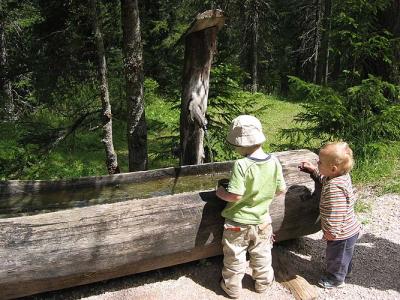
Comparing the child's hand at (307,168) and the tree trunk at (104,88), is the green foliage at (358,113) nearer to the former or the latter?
the child's hand at (307,168)

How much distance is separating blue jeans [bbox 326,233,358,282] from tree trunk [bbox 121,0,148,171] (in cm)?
328

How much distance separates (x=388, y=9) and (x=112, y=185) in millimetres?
5909

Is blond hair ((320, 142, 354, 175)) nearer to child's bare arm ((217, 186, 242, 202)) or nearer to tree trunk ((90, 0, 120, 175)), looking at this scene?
child's bare arm ((217, 186, 242, 202))

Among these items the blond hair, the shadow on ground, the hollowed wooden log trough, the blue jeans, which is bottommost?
the shadow on ground

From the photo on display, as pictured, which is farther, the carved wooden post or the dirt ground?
the carved wooden post

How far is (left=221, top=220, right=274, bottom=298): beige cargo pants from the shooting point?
11.9 feet

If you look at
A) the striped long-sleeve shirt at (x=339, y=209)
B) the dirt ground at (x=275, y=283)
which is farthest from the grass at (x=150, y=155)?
the striped long-sleeve shirt at (x=339, y=209)

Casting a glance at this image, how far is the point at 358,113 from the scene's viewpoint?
7.39 meters

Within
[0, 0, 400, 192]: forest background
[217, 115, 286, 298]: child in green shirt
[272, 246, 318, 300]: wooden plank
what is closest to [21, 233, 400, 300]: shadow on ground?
[272, 246, 318, 300]: wooden plank

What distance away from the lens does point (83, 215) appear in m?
3.40

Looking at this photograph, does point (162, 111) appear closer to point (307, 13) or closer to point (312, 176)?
point (312, 176)


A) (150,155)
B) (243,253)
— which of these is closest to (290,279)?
(243,253)

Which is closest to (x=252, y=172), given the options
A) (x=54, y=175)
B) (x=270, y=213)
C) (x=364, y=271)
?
(x=270, y=213)

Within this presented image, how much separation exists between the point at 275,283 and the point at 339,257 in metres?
0.64
